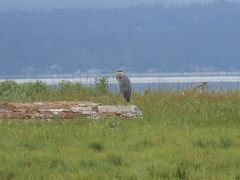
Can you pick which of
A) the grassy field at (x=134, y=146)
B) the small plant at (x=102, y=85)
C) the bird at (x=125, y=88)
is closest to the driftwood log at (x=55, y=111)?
the grassy field at (x=134, y=146)

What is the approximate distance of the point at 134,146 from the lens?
1401cm

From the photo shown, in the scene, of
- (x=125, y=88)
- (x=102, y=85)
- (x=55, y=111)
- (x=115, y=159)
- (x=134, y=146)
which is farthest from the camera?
(x=102, y=85)

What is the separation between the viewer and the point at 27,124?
16.8m

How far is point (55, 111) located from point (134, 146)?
4.38m

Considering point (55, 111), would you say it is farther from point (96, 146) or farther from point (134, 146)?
point (134, 146)

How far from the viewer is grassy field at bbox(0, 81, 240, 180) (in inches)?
465

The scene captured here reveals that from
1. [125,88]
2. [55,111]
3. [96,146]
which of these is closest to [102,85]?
[125,88]

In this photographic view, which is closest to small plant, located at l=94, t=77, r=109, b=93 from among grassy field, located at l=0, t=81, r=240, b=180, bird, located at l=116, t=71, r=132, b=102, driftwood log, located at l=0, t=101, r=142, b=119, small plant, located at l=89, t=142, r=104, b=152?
bird, located at l=116, t=71, r=132, b=102

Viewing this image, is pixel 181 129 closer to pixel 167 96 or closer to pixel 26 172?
pixel 26 172

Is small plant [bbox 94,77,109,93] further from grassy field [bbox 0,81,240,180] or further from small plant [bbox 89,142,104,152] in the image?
small plant [bbox 89,142,104,152]

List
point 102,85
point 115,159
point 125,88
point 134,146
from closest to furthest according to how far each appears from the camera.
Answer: point 115,159
point 134,146
point 125,88
point 102,85

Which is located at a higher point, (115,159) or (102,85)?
(102,85)

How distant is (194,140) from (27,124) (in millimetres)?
4467

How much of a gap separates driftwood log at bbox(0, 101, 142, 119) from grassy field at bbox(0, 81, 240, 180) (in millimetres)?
526
